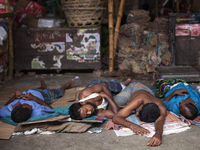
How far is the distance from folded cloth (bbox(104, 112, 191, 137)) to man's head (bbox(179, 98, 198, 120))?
76 mm

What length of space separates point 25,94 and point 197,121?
100 inches

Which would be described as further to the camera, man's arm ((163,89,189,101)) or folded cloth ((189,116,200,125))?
man's arm ((163,89,189,101))

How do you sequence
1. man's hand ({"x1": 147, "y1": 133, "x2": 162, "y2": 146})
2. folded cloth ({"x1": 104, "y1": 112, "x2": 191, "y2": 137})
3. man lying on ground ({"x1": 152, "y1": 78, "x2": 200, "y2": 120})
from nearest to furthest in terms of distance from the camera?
man's hand ({"x1": 147, "y1": 133, "x2": 162, "y2": 146}) < folded cloth ({"x1": 104, "y1": 112, "x2": 191, "y2": 137}) < man lying on ground ({"x1": 152, "y1": 78, "x2": 200, "y2": 120})

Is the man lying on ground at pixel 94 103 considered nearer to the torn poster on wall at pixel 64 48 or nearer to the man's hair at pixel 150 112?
the man's hair at pixel 150 112

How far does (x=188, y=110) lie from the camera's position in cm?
366

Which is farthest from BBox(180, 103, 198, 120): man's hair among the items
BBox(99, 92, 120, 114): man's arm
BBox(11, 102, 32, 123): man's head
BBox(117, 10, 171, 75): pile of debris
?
BBox(117, 10, 171, 75): pile of debris

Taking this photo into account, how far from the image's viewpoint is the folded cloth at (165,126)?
11.2 ft

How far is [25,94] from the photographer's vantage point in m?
4.29

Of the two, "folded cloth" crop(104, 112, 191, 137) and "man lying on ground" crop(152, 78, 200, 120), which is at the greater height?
"man lying on ground" crop(152, 78, 200, 120)

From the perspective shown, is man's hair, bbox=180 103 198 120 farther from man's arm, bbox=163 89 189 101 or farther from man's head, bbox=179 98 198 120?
man's arm, bbox=163 89 189 101

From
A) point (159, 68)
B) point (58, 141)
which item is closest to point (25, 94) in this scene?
point (58, 141)

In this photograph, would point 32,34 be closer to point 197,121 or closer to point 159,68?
point 159,68

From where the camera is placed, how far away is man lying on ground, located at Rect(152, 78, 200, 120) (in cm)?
369

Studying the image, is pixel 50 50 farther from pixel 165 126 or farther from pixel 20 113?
pixel 165 126
